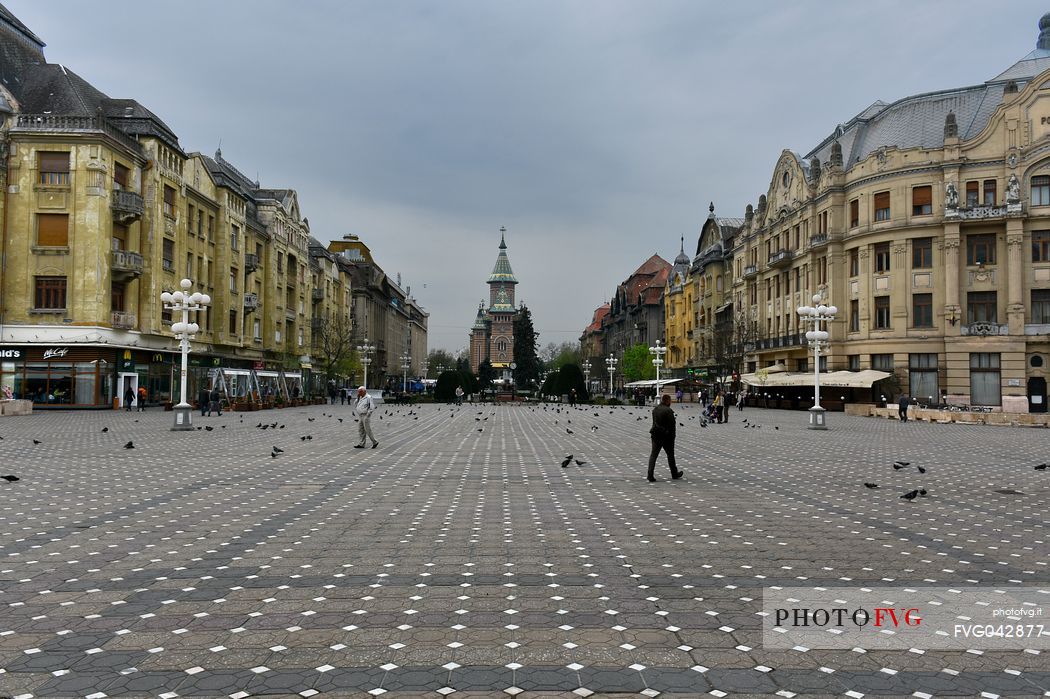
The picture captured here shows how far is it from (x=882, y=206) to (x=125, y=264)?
47.0 metres

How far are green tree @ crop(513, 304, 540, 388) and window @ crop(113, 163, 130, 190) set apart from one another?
205 feet

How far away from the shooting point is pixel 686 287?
9069 cm

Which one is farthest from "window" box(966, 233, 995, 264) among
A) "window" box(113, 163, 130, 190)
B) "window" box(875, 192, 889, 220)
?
"window" box(113, 163, 130, 190)

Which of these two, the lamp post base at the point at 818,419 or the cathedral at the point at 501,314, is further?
the cathedral at the point at 501,314

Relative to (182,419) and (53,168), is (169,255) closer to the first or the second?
(53,168)

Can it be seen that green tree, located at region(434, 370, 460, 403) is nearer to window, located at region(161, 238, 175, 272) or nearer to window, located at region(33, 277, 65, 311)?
window, located at region(161, 238, 175, 272)

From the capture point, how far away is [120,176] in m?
41.2

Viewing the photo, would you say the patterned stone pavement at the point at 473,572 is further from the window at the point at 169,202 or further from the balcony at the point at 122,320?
the window at the point at 169,202

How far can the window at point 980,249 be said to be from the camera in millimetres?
46625

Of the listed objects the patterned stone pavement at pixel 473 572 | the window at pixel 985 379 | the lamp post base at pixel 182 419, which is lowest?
the patterned stone pavement at pixel 473 572

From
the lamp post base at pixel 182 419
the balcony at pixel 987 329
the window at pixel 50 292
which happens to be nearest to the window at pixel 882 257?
the balcony at pixel 987 329

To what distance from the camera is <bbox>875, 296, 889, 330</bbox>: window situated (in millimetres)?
49156

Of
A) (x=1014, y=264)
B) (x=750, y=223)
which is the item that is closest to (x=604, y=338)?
(x=750, y=223)

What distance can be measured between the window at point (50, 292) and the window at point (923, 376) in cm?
5041
